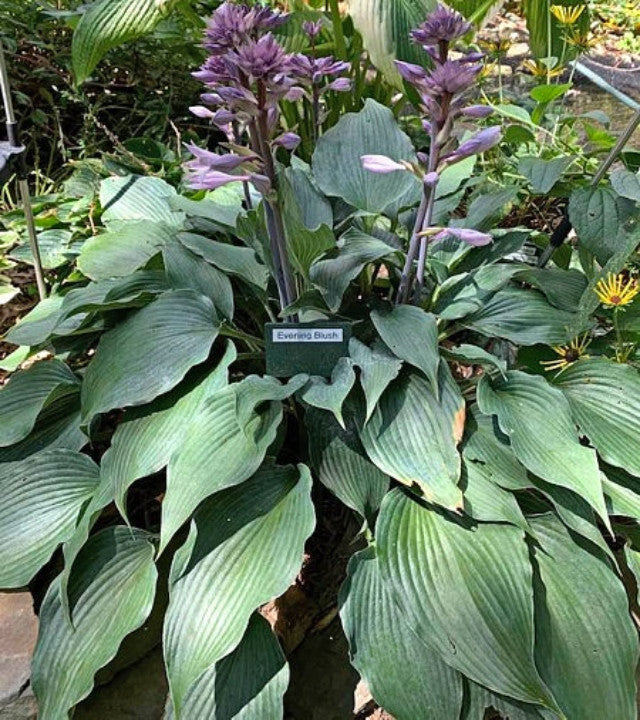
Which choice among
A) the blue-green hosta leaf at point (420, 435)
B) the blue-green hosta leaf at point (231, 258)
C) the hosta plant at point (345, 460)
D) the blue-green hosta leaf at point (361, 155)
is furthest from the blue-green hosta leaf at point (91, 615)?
the blue-green hosta leaf at point (361, 155)

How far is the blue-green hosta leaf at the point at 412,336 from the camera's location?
142 cm

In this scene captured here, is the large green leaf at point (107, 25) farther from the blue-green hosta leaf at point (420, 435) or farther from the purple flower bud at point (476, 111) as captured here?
the blue-green hosta leaf at point (420, 435)

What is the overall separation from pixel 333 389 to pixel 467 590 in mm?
447

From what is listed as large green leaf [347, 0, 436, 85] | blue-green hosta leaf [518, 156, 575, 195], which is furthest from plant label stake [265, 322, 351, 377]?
large green leaf [347, 0, 436, 85]

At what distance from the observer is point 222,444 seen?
1.37 metres

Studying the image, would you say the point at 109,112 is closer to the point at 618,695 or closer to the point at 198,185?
the point at 198,185

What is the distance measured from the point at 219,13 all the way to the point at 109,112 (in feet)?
6.97

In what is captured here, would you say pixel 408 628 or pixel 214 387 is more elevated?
pixel 214 387

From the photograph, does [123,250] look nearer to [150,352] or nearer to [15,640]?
[150,352]

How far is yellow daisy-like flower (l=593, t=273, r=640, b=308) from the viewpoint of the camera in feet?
5.05

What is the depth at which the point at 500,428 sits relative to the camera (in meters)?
1.42

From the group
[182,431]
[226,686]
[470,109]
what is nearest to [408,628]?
[226,686]

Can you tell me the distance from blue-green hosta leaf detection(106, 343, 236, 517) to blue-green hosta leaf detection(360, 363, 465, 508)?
0.35 metres

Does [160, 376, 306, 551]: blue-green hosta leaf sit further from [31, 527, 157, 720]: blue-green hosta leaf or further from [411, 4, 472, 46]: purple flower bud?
[411, 4, 472, 46]: purple flower bud
